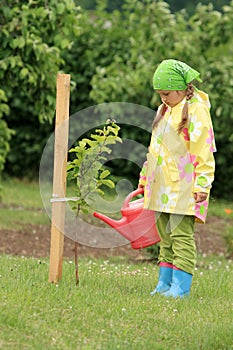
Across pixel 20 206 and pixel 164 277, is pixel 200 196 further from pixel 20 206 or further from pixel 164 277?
pixel 20 206

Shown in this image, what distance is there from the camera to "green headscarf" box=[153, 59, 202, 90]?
542cm

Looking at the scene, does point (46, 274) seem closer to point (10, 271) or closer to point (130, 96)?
point (10, 271)

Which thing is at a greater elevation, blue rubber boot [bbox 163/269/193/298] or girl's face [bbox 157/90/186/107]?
girl's face [bbox 157/90/186/107]

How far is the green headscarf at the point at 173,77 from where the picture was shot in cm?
542

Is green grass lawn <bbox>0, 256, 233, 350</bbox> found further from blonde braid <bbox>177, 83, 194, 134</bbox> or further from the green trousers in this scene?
blonde braid <bbox>177, 83, 194, 134</bbox>

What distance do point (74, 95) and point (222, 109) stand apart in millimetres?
2658

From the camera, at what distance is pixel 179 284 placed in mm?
5547

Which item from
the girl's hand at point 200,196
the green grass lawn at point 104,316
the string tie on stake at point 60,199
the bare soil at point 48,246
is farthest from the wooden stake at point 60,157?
the bare soil at point 48,246

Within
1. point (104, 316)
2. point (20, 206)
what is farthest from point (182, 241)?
point (20, 206)

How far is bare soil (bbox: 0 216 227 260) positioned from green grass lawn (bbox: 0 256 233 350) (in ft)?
9.89

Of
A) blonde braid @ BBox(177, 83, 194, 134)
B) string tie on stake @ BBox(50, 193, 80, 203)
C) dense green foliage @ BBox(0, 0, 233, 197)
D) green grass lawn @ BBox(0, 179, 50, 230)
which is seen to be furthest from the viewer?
dense green foliage @ BBox(0, 0, 233, 197)

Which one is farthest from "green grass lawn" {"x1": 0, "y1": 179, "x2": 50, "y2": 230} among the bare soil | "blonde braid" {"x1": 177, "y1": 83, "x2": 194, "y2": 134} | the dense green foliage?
"blonde braid" {"x1": 177, "y1": 83, "x2": 194, "y2": 134}

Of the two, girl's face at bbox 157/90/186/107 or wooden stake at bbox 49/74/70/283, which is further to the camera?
girl's face at bbox 157/90/186/107

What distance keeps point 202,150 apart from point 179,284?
3.06 feet
